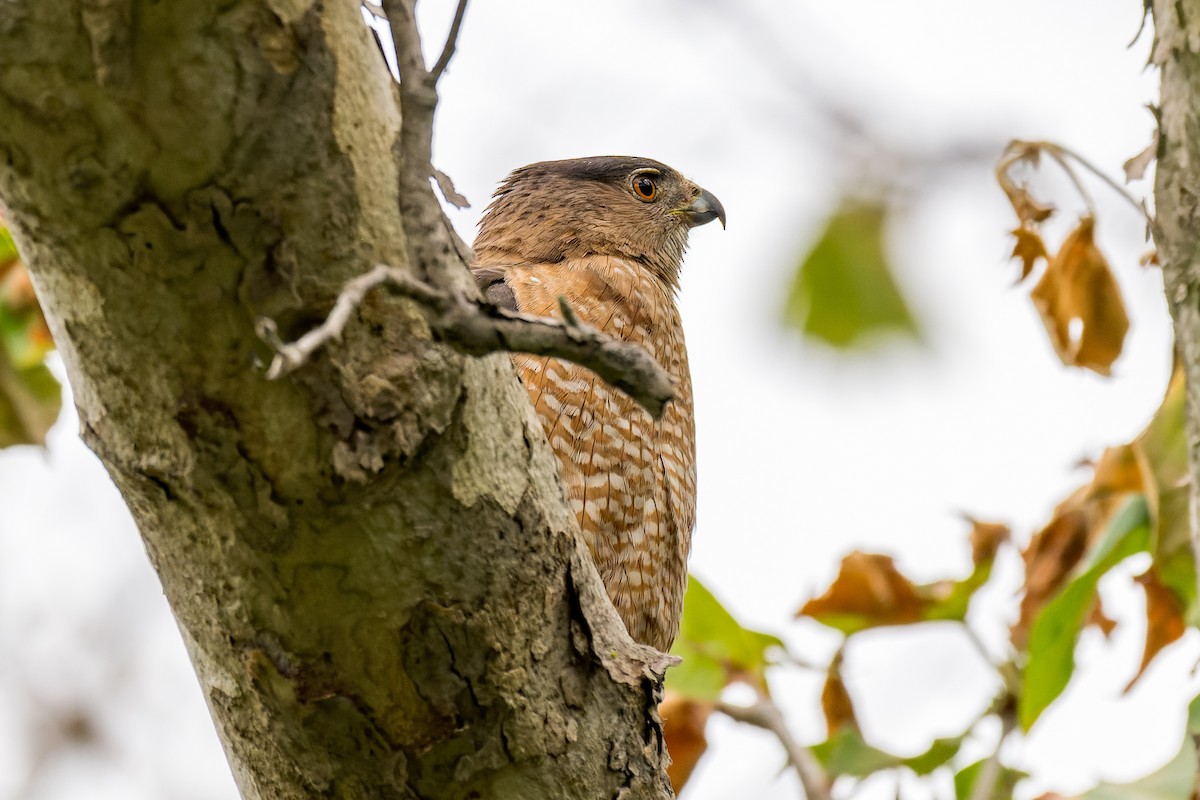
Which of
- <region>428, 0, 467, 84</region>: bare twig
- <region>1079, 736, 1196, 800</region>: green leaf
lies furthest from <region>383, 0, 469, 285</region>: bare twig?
<region>1079, 736, 1196, 800</region>: green leaf

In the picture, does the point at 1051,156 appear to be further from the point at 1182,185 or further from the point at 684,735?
the point at 684,735

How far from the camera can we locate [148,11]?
156 centimetres

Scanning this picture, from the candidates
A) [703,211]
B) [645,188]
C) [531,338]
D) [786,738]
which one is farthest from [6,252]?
[531,338]

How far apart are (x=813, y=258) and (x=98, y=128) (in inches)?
114

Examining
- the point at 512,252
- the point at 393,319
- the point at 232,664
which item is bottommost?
the point at 232,664

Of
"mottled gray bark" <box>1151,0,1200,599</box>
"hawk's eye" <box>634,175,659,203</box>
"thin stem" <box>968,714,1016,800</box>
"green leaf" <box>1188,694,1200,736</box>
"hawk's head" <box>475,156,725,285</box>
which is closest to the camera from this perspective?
"mottled gray bark" <box>1151,0,1200,599</box>

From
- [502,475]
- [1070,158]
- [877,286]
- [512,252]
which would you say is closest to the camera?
[502,475]

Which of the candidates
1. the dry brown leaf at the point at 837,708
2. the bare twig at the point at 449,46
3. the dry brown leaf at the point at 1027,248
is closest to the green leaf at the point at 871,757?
the dry brown leaf at the point at 837,708

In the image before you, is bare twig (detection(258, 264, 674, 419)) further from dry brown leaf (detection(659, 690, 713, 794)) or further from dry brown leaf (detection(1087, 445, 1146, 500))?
dry brown leaf (detection(659, 690, 713, 794))

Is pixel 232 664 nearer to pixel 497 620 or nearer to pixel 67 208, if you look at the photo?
pixel 497 620

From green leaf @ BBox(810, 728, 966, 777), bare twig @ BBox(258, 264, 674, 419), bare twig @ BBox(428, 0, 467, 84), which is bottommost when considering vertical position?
green leaf @ BBox(810, 728, 966, 777)

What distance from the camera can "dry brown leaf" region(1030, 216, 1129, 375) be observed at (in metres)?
3.61

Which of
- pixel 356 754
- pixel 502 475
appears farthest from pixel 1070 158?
pixel 356 754

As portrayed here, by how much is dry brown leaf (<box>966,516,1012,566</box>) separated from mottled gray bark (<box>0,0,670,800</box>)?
225 centimetres
